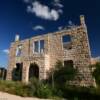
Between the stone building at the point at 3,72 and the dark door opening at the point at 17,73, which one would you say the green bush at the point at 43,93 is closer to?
the dark door opening at the point at 17,73

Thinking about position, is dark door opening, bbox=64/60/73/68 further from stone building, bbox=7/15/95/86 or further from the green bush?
the green bush

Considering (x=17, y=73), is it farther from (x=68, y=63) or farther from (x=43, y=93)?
(x=43, y=93)

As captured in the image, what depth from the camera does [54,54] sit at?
19562 millimetres

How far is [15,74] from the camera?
2303 centimetres

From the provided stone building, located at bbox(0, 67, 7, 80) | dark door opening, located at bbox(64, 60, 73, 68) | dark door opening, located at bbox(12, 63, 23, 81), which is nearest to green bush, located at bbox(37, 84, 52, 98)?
dark door opening, located at bbox(64, 60, 73, 68)

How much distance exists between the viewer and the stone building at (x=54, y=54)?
667 inches

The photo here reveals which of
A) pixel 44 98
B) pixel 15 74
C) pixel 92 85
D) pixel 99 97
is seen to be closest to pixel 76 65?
pixel 92 85

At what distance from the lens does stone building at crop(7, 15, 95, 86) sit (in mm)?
16942

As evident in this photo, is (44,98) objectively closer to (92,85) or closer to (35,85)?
(35,85)

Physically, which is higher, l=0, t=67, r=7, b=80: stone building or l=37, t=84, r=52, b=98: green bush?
l=0, t=67, r=7, b=80: stone building

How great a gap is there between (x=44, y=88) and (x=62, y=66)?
5915 mm

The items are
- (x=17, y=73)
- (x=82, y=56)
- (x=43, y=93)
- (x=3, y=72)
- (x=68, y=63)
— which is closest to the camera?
(x=43, y=93)

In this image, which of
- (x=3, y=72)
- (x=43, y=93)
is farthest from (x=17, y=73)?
(x=43, y=93)

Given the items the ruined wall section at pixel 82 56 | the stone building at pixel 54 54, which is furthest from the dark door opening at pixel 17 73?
the ruined wall section at pixel 82 56
